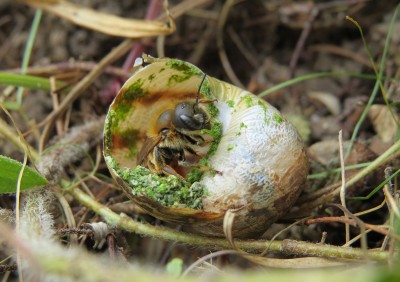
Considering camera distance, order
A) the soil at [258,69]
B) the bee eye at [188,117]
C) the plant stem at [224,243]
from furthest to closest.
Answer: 1. the soil at [258,69]
2. the bee eye at [188,117]
3. the plant stem at [224,243]

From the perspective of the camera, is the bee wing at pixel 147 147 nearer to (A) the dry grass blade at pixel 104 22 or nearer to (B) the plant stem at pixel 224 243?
(B) the plant stem at pixel 224 243

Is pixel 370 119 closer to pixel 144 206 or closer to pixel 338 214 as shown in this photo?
pixel 338 214

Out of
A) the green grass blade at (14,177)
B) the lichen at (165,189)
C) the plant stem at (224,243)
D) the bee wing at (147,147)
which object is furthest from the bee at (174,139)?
the green grass blade at (14,177)

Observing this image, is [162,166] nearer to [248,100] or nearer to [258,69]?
[248,100]

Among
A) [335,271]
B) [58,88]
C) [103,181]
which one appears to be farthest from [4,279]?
[335,271]

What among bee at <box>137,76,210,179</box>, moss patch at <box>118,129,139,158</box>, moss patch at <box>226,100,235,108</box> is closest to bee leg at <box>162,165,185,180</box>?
bee at <box>137,76,210,179</box>

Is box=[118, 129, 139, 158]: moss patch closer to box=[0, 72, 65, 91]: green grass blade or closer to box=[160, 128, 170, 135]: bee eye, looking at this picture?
box=[160, 128, 170, 135]: bee eye
